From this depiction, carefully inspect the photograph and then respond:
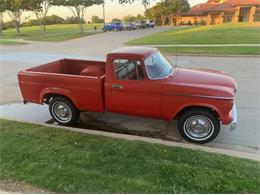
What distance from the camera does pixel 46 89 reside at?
19.1 feet

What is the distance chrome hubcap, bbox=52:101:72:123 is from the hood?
2170 millimetres

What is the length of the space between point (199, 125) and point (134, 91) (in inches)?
51.2

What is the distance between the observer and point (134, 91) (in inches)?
205

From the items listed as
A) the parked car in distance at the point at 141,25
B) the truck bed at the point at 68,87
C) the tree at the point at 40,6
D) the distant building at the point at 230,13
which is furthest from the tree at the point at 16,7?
the distant building at the point at 230,13

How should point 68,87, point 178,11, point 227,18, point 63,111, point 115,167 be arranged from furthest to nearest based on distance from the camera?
1. point 178,11
2. point 227,18
3. point 63,111
4. point 68,87
5. point 115,167

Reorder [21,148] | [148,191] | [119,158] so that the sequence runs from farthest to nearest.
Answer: [21,148] < [119,158] < [148,191]

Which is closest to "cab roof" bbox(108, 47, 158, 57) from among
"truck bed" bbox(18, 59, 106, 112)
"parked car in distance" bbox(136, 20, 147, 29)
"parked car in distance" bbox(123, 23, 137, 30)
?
"truck bed" bbox(18, 59, 106, 112)

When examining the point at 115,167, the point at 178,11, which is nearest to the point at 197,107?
the point at 115,167

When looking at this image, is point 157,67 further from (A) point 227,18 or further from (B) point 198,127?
(A) point 227,18

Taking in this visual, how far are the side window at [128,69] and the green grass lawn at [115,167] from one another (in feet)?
3.87

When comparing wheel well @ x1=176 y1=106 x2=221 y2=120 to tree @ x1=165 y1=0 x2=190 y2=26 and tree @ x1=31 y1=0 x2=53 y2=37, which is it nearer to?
tree @ x1=31 y1=0 x2=53 y2=37

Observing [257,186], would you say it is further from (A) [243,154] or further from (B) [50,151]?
(B) [50,151]

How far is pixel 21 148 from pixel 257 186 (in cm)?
359

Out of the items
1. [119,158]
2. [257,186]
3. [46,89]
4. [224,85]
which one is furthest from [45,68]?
[257,186]
